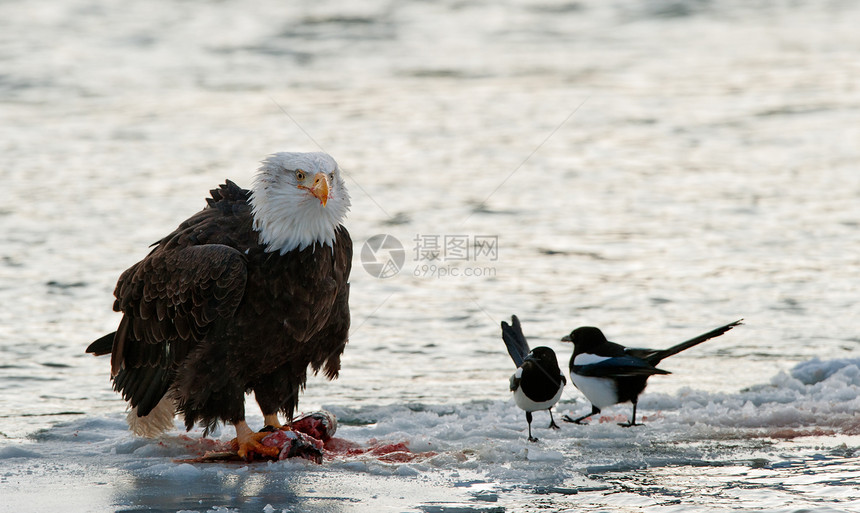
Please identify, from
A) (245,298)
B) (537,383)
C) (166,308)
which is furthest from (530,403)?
(166,308)

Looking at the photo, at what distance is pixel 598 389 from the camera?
5.53 m

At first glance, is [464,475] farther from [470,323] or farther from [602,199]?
[602,199]

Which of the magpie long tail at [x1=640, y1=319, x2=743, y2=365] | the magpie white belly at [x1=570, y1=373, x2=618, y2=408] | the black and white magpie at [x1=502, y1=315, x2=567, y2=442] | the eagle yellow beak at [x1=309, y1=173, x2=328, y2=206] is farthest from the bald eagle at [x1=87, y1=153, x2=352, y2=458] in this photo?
the magpie long tail at [x1=640, y1=319, x2=743, y2=365]

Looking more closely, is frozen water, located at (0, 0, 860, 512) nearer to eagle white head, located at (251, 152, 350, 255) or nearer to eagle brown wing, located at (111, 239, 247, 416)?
eagle brown wing, located at (111, 239, 247, 416)

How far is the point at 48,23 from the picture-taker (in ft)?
57.1

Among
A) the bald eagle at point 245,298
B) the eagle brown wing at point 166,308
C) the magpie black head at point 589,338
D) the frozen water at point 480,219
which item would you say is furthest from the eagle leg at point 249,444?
the magpie black head at point 589,338

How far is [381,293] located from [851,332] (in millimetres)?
3170

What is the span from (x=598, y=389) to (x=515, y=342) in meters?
0.56

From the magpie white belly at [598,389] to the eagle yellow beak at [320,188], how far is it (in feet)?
5.35

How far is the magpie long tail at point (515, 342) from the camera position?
582 centimetres

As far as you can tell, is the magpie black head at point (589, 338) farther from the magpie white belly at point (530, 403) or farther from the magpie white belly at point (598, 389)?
the magpie white belly at point (530, 403)

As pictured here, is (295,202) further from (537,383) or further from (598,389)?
(598,389)

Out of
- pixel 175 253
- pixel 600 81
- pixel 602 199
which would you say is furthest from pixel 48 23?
pixel 175 253

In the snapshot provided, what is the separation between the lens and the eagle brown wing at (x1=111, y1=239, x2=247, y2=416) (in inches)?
197
